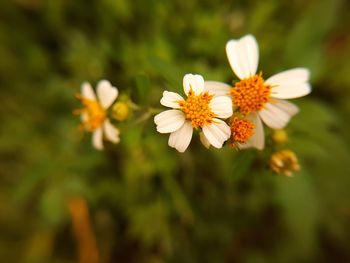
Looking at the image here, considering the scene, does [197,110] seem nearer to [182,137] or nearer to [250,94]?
[182,137]

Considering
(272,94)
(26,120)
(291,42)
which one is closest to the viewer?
(272,94)

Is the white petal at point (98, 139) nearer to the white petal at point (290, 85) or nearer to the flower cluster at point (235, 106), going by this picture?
the flower cluster at point (235, 106)

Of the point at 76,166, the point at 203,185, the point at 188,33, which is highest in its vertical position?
the point at 188,33

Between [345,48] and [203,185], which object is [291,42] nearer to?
[345,48]

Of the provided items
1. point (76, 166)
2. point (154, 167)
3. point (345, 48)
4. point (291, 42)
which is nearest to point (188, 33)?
point (291, 42)

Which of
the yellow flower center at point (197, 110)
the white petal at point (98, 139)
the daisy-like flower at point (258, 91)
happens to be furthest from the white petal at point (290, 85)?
the white petal at point (98, 139)

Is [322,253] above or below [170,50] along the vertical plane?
below

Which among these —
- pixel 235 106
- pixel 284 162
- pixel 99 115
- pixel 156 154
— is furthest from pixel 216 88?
pixel 156 154
